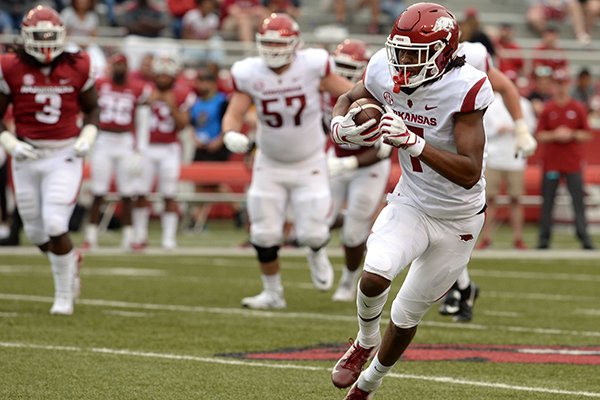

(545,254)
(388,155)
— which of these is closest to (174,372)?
(388,155)

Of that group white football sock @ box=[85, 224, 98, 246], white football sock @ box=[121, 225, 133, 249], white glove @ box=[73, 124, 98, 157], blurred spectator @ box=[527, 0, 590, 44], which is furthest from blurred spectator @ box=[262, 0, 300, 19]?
white glove @ box=[73, 124, 98, 157]

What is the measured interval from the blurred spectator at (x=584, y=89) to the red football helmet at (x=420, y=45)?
36.9 feet

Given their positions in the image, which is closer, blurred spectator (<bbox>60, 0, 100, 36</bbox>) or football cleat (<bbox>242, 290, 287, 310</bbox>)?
football cleat (<bbox>242, 290, 287, 310</bbox>)

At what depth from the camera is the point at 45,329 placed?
7.10 metres

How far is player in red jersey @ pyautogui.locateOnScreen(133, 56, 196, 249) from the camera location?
1283 centimetres

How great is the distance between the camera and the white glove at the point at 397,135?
4.59 m

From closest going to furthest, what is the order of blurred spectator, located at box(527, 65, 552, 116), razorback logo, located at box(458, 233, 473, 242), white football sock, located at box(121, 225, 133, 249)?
razorback logo, located at box(458, 233, 473, 242), white football sock, located at box(121, 225, 133, 249), blurred spectator, located at box(527, 65, 552, 116)

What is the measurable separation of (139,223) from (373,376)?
8030mm

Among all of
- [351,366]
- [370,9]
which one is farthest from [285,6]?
[351,366]

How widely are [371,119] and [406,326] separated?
837mm

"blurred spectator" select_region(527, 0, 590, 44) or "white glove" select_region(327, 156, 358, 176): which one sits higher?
"white glove" select_region(327, 156, 358, 176)

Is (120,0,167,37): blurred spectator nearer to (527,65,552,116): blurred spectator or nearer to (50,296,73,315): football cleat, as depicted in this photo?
(527,65,552,116): blurred spectator

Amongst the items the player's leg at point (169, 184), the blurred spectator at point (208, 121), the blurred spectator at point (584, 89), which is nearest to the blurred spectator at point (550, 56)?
the blurred spectator at point (584, 89)

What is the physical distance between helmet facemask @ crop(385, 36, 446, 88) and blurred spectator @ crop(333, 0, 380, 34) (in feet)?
43.9
